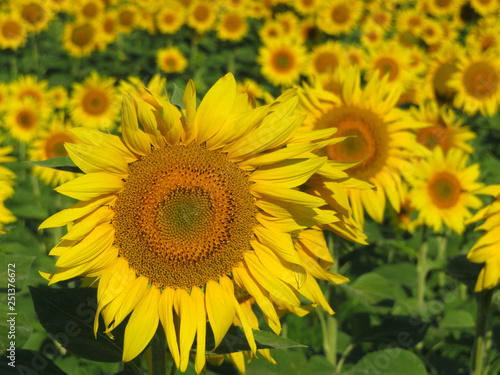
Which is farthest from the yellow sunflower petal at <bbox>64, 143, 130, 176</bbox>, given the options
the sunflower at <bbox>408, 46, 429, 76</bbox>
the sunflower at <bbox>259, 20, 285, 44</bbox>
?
the sunflower at <bbox>259, 20, 285, 44</bbox>

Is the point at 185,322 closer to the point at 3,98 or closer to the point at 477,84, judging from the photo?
the point at 477,84

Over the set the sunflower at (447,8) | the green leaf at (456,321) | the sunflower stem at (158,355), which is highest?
the sunflower at (447,8)

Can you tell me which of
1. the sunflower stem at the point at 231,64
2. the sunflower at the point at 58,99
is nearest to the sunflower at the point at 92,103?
the sunflower at the point at 58,99

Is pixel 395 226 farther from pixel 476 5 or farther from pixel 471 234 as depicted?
pixel 476 5

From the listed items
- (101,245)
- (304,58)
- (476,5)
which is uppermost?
(476,5)

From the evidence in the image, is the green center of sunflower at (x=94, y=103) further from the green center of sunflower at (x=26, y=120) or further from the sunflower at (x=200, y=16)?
the sunflower at (x=200, y=16)

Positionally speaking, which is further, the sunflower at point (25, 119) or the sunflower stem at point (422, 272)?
the sunflower at point (25, 119)

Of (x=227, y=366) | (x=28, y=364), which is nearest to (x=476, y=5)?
(x=227, y=366)
